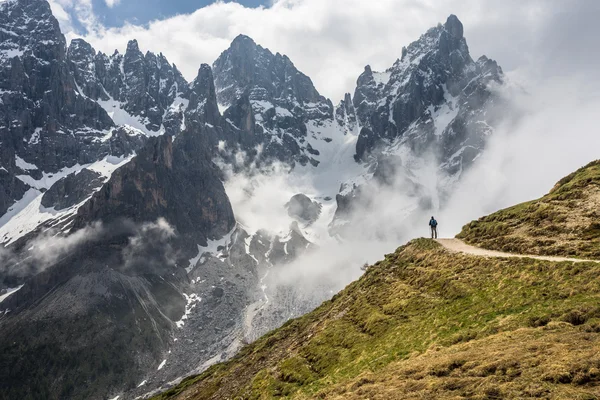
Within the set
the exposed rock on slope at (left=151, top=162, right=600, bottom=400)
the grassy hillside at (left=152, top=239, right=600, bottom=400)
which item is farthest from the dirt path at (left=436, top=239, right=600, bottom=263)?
the exposed rock on slope at (left=151, top=162, right=600, bottom=400)

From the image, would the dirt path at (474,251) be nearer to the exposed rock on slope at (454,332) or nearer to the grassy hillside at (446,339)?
the grassy hillside at (446,339)

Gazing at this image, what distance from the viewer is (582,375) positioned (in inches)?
789

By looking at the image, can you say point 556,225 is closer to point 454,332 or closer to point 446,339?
point 454,332

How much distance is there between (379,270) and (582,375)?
137 ft

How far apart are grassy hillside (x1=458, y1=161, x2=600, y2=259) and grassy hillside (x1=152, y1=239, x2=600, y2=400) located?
16.2 feet

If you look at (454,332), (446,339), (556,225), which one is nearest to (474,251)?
(556,225)

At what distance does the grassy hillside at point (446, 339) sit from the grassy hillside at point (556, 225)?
4944 millimetres

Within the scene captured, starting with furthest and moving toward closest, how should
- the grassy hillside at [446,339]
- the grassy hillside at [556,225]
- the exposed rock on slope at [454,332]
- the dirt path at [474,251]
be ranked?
the grassy hillside at [556,225] → the dirt path at [474,251] → the exposed rock on slope at [454,332] → the grassy hillside at [446,339]

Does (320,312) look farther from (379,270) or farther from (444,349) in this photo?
(444,349)

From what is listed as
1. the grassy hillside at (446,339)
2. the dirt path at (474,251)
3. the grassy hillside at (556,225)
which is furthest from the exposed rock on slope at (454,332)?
the dirt path at (474,251)

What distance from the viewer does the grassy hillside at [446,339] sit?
2230cm

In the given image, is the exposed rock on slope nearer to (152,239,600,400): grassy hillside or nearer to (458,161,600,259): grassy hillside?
(152,239,600,400): grassy hillside

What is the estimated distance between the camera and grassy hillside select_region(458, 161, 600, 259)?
4291 centimetres

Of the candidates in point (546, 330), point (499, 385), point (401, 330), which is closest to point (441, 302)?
point (401, 330)
